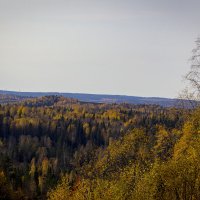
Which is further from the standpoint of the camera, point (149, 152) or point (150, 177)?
point (149, 152)

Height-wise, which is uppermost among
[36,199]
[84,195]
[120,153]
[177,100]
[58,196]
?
[177,100]

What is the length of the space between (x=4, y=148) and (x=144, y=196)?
169496 millimetres

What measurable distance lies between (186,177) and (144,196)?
3.96 meters

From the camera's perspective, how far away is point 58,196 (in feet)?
213

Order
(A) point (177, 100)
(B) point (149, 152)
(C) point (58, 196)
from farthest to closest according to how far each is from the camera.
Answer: (C) point (58, 196)
(B) point (149, 152)
(A) point (177, 100)

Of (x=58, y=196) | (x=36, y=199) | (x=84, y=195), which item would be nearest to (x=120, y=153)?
(x=84, y=195)

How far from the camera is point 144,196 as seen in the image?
101 feet

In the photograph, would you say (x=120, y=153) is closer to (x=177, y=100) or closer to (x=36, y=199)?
(x=177, y=100)

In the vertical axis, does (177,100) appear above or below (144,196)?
above

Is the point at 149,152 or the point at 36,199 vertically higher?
the point at 149,152

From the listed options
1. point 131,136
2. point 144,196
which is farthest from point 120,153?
point 144,196

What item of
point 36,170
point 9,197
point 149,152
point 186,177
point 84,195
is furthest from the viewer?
point 36,170

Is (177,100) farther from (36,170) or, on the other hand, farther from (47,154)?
(47,154)

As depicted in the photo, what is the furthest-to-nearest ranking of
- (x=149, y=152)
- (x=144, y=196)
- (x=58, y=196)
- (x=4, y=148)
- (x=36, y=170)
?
(x=4, y=148) → (x=36, y=170) → (x=58, y=196) → (x=149, y=152) → (x=144, y=196)
